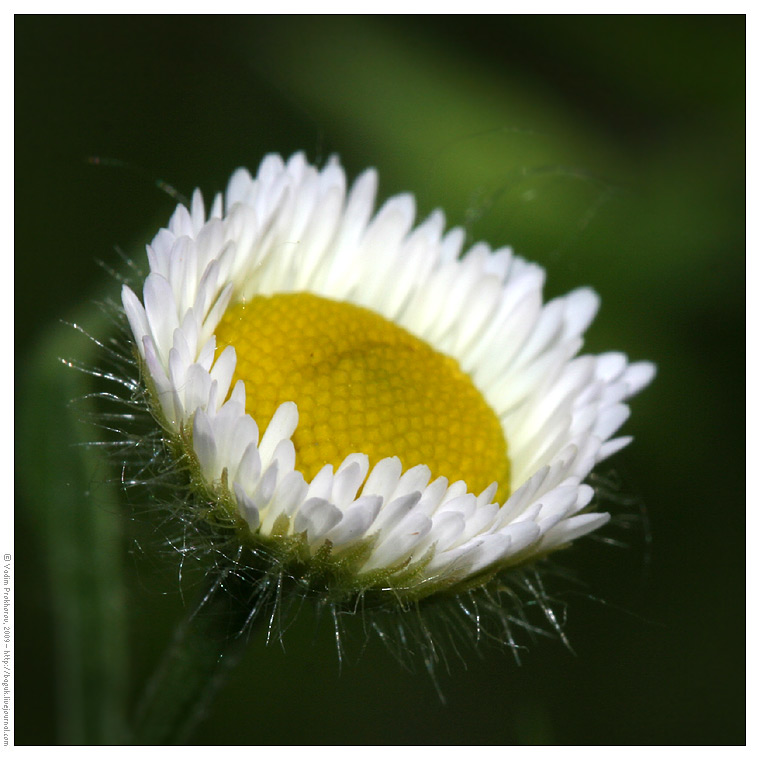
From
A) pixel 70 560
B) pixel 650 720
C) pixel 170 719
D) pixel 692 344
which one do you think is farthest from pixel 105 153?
pixel 650 720

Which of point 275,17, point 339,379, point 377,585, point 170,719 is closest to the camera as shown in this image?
point 377,585

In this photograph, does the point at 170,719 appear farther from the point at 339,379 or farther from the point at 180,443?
the point at 339,379

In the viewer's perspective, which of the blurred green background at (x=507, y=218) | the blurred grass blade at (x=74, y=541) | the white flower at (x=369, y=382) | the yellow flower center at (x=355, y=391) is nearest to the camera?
the white flower at (x=369, y=382)

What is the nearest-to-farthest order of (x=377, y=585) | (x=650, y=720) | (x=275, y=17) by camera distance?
(x=377, y=585) < (x=650, y=720) < (x=275, y=17)

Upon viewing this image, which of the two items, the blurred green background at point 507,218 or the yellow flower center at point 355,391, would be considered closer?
the yellow flower center at point 355,391

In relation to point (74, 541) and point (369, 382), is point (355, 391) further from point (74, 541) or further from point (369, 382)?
point (74, 541)

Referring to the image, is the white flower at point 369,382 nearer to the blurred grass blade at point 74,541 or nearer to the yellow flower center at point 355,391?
the yellow flower center at point 355,391

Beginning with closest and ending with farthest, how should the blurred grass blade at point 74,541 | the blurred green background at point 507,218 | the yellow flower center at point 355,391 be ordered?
the yellow flower center at point 355,391, the blurred grass blade at point 74,541, the blurred green background at point 507,218

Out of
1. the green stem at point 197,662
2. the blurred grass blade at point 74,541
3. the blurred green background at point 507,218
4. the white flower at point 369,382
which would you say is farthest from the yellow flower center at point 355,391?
the blurred green background at point 507,218
